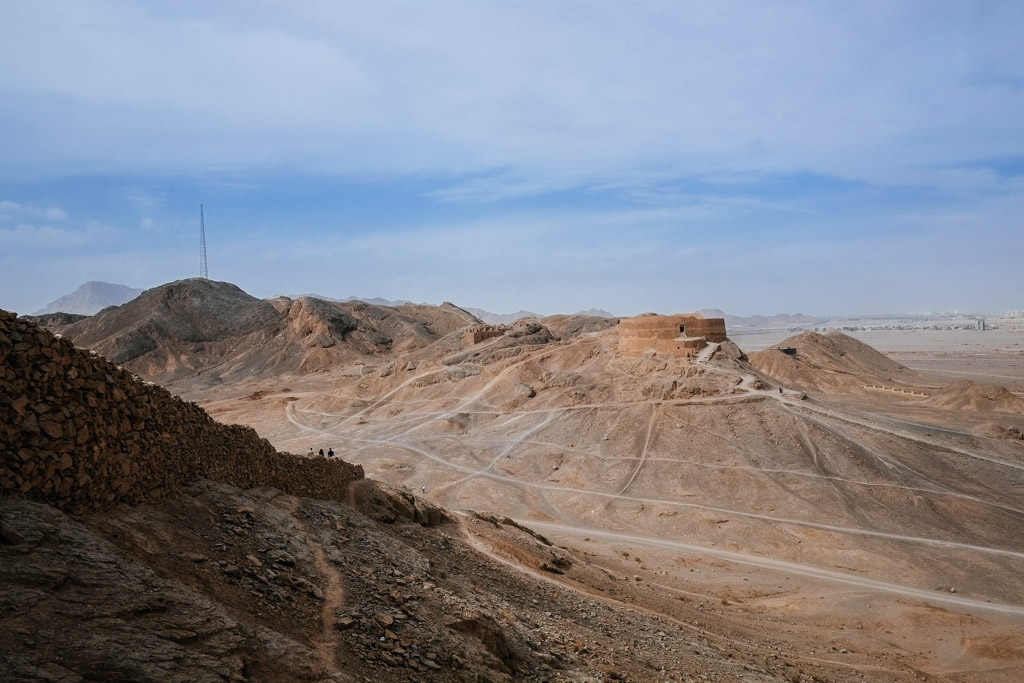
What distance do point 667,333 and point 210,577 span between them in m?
42.6

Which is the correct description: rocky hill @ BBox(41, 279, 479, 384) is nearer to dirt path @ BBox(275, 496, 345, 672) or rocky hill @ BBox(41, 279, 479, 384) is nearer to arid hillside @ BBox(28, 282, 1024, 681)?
arid hillside @ BBox(28, 282, 1024, 681)

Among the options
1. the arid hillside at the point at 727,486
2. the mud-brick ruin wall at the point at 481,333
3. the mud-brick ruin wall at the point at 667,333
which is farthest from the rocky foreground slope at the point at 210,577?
the mud-brick ruin wall at the point at 481,333

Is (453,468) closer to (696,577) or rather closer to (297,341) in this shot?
(696,577)

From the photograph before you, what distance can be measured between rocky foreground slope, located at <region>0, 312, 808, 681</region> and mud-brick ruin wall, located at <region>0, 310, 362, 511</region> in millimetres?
23

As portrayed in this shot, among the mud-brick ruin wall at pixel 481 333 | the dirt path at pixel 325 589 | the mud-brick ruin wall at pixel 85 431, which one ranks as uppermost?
the mud-brick ruin wall at pixel 481 333

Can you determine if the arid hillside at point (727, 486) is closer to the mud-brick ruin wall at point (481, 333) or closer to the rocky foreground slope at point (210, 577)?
the rocky foreground slope at point (210, 577)

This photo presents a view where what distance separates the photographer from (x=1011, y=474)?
33531 millimetres

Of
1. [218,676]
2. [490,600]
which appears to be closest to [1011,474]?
[490,600]

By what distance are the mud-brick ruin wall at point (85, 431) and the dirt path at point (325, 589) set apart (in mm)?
1633

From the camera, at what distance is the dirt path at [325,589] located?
825 centimetres

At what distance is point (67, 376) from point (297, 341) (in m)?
82.7

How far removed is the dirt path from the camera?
825 cm

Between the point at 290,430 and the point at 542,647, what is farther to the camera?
the point at 290,430

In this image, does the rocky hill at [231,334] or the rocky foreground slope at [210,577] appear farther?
the rocky hill at [231,334]
